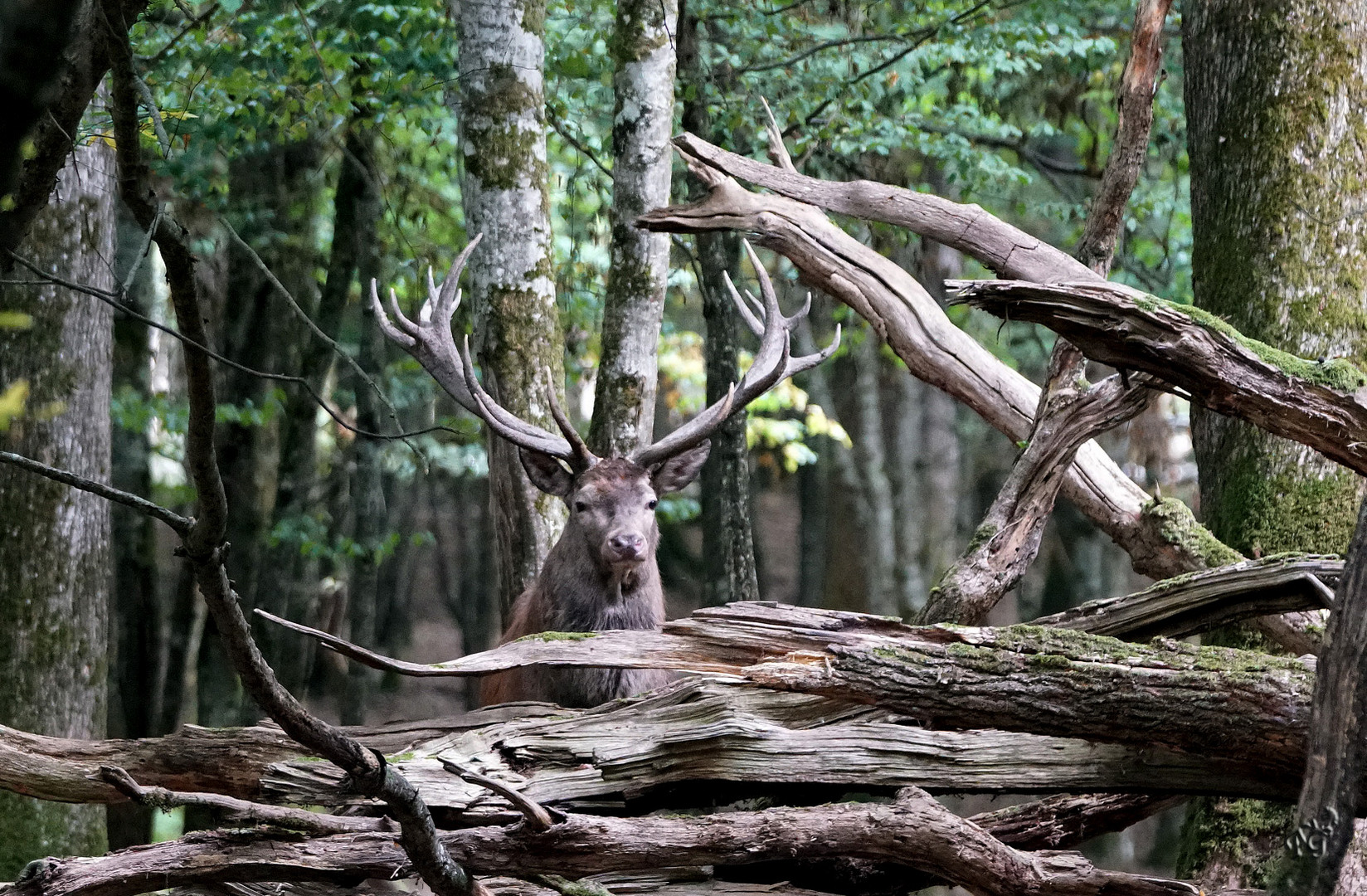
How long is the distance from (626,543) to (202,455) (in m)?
3.52

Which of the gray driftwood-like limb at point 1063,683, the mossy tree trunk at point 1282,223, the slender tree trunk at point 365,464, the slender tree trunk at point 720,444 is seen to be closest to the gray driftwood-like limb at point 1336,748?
the gray driftwood-like limb at point 1063,683

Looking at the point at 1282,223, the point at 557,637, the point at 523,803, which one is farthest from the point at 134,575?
the point at 1282,223

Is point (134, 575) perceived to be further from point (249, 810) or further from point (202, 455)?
point (202, 455)

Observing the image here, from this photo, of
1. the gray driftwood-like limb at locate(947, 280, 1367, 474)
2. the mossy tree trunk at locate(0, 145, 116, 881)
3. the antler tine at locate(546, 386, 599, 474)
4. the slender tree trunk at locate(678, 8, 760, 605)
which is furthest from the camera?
the slender tree trunk at locate(678, 8, 760, 605)

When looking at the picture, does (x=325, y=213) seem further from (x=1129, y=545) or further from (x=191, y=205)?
(x=1129, y=545)

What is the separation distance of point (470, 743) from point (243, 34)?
294 inches

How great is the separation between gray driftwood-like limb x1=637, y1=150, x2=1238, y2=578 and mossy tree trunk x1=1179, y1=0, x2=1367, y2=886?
1.15 ft

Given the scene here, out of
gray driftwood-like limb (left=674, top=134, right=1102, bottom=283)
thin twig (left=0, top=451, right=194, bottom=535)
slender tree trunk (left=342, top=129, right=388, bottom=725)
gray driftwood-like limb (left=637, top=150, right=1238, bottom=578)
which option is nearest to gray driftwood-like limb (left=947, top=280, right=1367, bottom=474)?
gray driftwood-like limb (left=674, top=134, right=1102, bottom=283)

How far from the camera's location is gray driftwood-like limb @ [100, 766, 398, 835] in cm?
376

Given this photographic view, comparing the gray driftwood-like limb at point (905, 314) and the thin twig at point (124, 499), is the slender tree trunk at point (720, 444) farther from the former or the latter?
the thin twig at point (124, 499)

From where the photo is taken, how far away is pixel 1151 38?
5.75 m

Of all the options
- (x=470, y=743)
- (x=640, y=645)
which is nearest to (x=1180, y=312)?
(x=640, y=645)

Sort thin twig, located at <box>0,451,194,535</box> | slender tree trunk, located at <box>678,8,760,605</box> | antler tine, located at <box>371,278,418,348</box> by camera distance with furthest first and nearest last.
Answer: slender tree trunk, located at <box>678,8,760,605</box> → antler tine, located at <box>371,278,418,348</box> → thin twig, located at <box>0,451,194,535</box>

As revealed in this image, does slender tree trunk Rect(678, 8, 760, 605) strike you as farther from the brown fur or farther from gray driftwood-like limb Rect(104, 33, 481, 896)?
gray driftwood-like limb Rect(104, 33, 481, 896)
